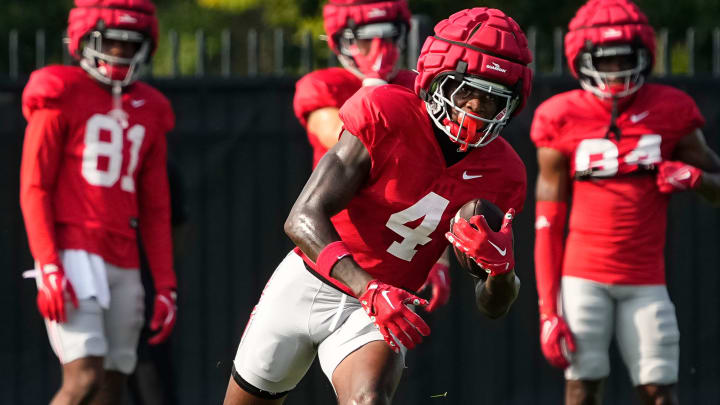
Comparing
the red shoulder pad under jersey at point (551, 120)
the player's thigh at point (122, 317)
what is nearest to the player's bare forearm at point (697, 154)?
the red shoulder pad under jersey at point (551, 120)

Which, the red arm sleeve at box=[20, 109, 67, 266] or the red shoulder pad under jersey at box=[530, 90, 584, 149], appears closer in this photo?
the red arm sleeve at box=[20, 109, 67, 266]

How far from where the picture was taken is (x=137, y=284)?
5.63 meters

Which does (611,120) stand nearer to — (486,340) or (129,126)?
(486,340)

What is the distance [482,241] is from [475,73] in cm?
54

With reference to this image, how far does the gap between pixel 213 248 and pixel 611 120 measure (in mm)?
2170

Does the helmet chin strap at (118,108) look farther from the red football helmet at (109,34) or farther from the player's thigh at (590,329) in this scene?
the player's thigh at (590,329)

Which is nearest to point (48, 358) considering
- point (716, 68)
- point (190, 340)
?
point (190, 340)

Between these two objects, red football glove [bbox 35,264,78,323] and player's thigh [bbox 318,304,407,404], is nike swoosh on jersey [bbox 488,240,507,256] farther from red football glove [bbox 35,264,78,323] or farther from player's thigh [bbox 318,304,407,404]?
red football glove [bbox 35,264,78,323]

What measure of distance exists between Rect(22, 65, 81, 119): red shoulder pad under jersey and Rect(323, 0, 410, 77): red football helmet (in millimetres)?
1191

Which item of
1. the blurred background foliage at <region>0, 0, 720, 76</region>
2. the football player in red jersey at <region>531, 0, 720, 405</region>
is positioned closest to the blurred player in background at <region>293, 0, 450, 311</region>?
the football player in red jersey at <region>531, 0, 720, 405</region>

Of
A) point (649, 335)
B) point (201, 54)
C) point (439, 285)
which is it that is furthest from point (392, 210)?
point (201, 54)

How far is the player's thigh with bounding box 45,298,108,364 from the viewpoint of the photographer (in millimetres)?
5297

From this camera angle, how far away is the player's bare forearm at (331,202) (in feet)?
12.3

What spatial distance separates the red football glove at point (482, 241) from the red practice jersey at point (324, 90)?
1833 mm
